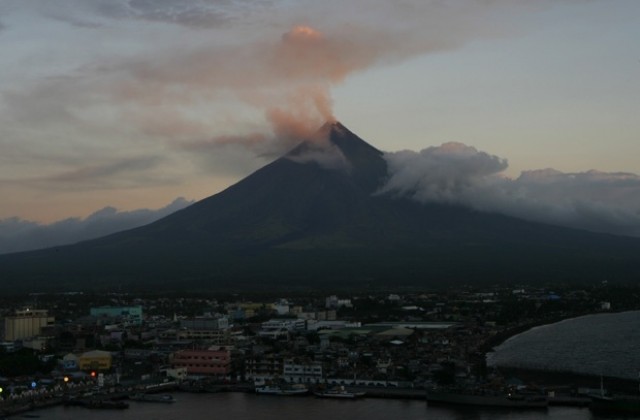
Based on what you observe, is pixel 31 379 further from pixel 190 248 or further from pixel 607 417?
pixel 190 248

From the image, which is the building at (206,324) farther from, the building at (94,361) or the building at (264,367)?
the building at (264,367)

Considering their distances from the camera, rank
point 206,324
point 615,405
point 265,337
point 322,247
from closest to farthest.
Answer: point 615,405, point 265,337, point 206,324, point 322,247

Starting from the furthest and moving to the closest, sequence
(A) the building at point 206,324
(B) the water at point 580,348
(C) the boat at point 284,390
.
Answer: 1. (A) the building at point 206,324
2. (B) the water at point 580,348
3. (C) the boat at point 284,390

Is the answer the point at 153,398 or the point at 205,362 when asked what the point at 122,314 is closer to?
the point at 205,362

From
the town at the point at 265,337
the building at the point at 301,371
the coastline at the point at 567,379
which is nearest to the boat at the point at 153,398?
the town at the point at 265,337

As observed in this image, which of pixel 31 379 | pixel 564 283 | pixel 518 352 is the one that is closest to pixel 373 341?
pixel 518 352

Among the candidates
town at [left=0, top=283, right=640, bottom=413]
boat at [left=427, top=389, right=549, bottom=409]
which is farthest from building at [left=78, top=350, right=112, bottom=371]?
boat at [left=427, top=389, right=549, bottom=409]

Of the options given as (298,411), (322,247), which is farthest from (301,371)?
(322,247)
